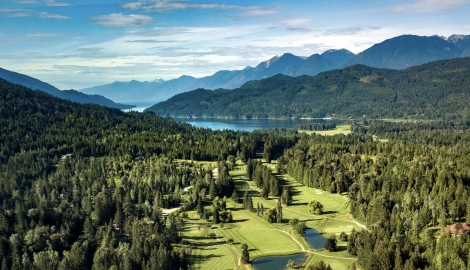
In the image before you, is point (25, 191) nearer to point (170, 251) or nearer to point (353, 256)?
point (170, 251)

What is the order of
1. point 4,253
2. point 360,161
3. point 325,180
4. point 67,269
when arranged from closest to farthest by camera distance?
point 67,269
point 4,253
point 325,180
point 360,161

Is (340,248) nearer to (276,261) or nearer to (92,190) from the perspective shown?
(276,261)

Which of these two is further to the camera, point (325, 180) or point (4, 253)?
point (325, 180)

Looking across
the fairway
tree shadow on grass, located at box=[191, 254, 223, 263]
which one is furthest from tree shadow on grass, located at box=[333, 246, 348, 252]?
tree shadow on grass, located at box=[191, 254, 223, 263]

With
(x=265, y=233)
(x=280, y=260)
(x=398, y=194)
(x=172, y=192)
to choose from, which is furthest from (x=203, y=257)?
(x=398, y=194)

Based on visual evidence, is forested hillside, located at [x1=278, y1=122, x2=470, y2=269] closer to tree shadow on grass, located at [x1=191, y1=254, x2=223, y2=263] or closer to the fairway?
the fairway

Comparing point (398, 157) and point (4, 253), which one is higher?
point (398, 157)

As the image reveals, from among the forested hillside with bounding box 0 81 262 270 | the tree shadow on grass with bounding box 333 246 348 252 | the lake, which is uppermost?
the forested hillside with bounding box 0 81 262 270

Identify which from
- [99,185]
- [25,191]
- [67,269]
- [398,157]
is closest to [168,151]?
[99,185]
